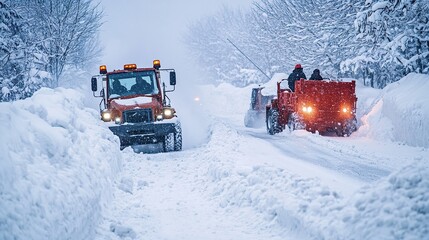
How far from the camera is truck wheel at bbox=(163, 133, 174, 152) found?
1206 centimetres

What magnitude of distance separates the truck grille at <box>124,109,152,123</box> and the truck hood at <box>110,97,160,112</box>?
147 mm

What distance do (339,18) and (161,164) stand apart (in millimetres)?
16079

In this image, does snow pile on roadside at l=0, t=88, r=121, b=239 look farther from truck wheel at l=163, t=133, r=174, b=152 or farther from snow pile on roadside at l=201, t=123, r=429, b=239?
truck wheel at l=163, t=133, r=174, b=152

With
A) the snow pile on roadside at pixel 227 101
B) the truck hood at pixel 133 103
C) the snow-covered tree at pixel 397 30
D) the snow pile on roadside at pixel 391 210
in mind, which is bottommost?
the snow pile on roadside at pixel 227 101

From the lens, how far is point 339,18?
2212 centimetres

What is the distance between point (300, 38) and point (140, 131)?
1647 cm

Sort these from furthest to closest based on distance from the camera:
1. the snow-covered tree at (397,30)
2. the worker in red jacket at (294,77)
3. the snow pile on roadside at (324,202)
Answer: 1. the worker in red jacket at (294,77)
2. the snow-covered tree at (397,30)
3. the snow pile on roadside at (324,202)

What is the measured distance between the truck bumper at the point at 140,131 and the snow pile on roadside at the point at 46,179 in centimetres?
521

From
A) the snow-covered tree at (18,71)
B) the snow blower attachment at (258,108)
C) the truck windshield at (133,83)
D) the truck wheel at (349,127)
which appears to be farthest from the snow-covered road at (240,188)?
the snow-covered tree at (18,71)

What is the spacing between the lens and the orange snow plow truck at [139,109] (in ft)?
38.4

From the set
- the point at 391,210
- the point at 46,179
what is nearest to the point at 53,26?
the point at 46,179

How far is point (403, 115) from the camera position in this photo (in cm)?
1155

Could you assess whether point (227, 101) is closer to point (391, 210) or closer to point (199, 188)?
point (199, 188)

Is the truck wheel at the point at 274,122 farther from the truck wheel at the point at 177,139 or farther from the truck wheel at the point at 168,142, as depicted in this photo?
the truck wheel at the point at 168,142
